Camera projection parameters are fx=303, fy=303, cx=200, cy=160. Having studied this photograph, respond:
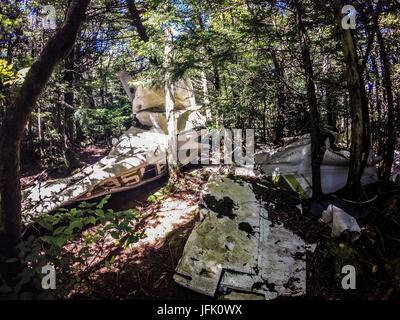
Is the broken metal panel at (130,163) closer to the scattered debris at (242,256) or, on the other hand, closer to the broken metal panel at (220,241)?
the broken metal panel at (220,241)

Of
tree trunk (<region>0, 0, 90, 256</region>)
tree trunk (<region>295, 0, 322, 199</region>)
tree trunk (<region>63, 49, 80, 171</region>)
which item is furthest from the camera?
tree trunk (<region>63, 49, 80, 171</region>)

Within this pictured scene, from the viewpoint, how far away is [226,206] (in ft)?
18.7

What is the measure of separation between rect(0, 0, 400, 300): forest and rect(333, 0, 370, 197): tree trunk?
2 centimetres

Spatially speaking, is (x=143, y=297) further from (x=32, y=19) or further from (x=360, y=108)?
(x=32, y=19)

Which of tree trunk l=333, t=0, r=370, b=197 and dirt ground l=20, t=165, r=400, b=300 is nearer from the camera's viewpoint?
dirt ground l=20, t=165, r=400, b=300

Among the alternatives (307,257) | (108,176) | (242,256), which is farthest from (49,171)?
(307,257)

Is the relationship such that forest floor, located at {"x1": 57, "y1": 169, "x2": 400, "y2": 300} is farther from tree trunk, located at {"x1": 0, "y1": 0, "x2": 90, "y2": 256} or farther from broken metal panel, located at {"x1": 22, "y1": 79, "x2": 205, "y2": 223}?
tree trunk, located at {"x1": 0, "y1": 0, "x2": 90, "y2": 256}

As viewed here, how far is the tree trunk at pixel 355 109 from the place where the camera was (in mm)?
4906

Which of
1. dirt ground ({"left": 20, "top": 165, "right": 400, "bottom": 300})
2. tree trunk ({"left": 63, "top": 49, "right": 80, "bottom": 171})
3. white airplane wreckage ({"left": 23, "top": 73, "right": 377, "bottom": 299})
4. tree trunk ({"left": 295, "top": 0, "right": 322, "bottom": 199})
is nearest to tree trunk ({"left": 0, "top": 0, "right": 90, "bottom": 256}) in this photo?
dirt ground ({"left": 20, "top": 165, "right": 400, "bottom": 300})

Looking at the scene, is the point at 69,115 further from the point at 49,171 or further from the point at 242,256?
the point at 242,256

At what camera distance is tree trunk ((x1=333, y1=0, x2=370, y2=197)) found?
4.91 m

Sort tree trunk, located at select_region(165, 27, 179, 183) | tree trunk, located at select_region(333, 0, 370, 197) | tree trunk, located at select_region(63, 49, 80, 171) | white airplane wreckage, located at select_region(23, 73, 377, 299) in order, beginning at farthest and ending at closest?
tree trunk, located at select_region(63, 49, 80, 171)
tree trunk, located at select_region(165, 27, 179, 183)
tree trunk, located at select_region(333, 0, 370, 197)
white airplane wreckage, located at select_region(23, 73, 377, 299)

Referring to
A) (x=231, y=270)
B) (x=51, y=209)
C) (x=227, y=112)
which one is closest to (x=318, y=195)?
(x=231, y=270)

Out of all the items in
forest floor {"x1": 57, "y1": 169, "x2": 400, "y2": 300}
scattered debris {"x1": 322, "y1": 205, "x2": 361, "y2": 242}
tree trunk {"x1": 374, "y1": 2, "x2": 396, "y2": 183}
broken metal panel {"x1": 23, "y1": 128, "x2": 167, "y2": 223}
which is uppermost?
tree trunk {"x1": 374, "y1": 2, "x2": 396, "y2": 183}
